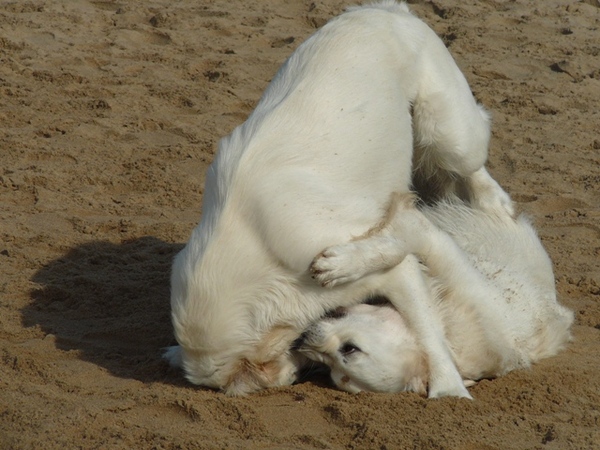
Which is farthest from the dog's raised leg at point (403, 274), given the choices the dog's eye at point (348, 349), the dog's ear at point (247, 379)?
the dog's ear at point (247, 379)

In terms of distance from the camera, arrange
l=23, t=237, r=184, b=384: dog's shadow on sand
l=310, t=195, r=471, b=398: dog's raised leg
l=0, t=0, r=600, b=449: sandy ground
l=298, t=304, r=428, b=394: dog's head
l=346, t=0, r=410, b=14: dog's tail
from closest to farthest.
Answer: l=0, t=0, r=600, b=449: sandy ground < l=310, t=195, r=471, b=398: dog's raised leg < l=298, t=304, r=428, b=394: dog's head < l=23, t=237, r=184, b=384: dog's shadow on sand < l=346, t=0, r=410, b=14: dog's tail

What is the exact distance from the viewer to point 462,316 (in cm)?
462

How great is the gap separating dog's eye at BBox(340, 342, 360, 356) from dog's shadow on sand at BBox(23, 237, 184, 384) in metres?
0.74

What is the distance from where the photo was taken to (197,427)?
3.94 meters

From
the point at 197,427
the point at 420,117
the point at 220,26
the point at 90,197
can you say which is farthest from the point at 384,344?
the point at 220,26

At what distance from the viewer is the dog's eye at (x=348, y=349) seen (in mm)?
4258

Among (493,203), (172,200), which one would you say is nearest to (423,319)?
(493,203)

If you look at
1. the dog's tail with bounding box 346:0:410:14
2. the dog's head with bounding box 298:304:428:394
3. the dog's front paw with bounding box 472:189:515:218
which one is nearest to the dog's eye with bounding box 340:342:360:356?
the dog's head with bounding box 298:304:428:394

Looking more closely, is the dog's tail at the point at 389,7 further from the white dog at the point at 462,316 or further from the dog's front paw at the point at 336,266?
the dog's front paw at the point at 336,266

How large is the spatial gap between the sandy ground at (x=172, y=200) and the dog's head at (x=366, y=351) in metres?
0.11

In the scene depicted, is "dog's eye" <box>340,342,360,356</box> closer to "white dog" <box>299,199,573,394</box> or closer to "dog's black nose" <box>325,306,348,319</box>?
"white dog" <box>299,199,573,394</box>

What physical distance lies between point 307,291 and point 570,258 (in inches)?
96.4

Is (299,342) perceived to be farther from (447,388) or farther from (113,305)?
(113,305)

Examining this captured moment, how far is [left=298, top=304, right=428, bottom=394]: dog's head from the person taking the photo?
13.9ft
